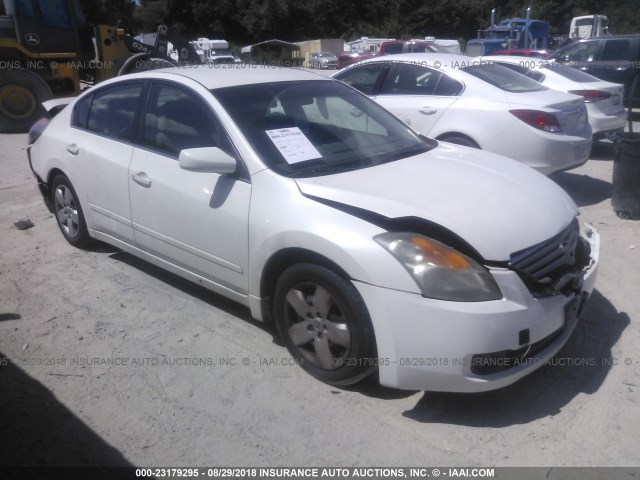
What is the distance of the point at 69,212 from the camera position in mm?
5227

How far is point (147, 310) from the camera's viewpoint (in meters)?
4.24

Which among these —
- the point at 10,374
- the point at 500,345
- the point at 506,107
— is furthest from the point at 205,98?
the point at 506,107

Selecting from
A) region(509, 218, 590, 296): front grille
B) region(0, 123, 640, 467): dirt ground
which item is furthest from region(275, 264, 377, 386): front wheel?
region(509, 218, 590, 296): front grille

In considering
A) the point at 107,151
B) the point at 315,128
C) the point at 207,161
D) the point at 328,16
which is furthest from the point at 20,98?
the point at 328,16

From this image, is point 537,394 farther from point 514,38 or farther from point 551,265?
point 514,38

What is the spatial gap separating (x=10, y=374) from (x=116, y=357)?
60 cm

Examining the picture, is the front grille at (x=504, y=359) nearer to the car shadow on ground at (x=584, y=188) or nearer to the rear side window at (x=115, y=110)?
the rear side window at (x=115, y=110)

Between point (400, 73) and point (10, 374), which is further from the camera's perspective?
point (400, 73)

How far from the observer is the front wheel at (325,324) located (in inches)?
118

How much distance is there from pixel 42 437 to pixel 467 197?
8.24 ft

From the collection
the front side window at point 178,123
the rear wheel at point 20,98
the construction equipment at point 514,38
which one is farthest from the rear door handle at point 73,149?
the construction equipment at point 514,38

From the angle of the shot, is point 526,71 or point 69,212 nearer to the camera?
point 69,212

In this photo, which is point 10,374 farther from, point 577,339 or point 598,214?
point 598,214

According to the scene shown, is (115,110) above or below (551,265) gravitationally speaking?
above
